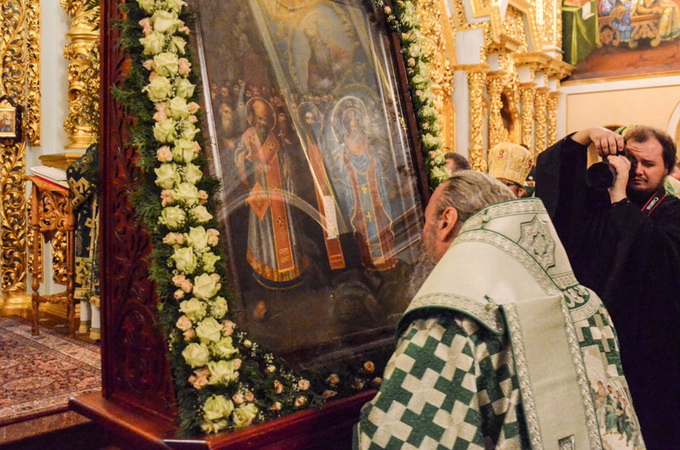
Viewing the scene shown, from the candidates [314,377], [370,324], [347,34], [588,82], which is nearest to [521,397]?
[314,377]

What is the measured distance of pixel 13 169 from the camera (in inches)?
234

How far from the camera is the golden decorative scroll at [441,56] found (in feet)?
25.5

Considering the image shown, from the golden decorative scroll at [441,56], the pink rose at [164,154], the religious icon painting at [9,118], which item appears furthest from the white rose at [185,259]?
the golden decorative scroll at [441,56]

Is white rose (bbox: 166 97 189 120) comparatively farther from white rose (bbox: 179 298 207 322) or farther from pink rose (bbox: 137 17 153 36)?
white rose (bbox: 179 298 207 322)

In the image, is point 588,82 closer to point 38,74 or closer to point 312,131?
point 38,74

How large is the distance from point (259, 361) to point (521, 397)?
0.73m

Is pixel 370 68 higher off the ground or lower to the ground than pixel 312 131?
higher

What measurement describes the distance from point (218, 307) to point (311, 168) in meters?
0.60

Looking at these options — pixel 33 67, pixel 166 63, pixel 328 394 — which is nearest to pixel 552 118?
pixel 33 67

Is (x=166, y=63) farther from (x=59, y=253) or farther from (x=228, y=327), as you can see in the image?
(x=59, y=253)

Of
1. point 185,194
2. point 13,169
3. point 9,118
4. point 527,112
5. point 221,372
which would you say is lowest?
point 221,372

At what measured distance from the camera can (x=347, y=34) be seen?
246cm

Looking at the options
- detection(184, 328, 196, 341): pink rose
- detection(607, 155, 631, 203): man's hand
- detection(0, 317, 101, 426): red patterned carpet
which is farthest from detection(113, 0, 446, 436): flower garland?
detection(0, 317, 101, 426): red patterned carpet

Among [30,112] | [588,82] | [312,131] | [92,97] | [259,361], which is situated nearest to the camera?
[259,361]
